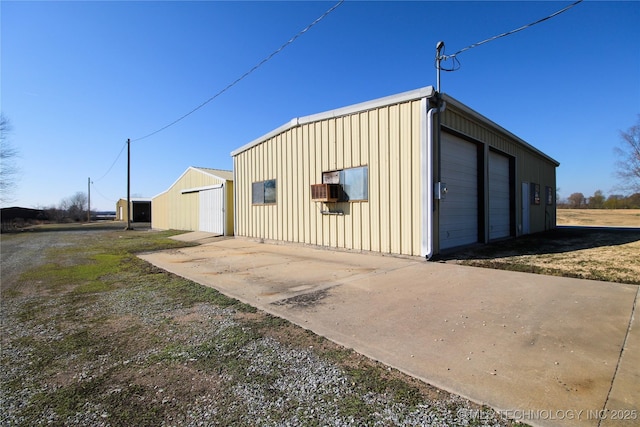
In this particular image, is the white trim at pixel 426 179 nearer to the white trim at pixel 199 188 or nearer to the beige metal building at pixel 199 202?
the beige metal building at pixel 199 202

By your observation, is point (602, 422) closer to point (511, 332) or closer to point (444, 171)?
point (511, 332)

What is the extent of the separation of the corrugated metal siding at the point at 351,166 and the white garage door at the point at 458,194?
1345mm

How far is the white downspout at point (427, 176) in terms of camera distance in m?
6.97

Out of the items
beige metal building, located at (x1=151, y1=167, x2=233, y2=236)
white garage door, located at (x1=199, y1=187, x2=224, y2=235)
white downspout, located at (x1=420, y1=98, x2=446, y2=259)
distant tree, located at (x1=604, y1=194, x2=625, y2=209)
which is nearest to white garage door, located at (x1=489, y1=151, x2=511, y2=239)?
white downspout, located at (x1=420, y1=98, x2=446, y2=259)

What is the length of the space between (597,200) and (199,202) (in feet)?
190

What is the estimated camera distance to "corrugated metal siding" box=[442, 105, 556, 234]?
8.60 metres

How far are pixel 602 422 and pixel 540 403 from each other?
29 centimetres

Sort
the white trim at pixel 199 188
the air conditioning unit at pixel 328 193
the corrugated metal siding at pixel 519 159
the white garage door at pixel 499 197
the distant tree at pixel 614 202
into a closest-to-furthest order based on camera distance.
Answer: the corrugated metal siding at pixel 519 159 < the air conditioning unit at pixel 328 193 < the white garage door at pixel 499 197 < the white trim at pixel 199 188 < the distant tree at pixel 614 202

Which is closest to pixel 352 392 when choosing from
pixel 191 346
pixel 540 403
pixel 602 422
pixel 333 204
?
pixel 540 403

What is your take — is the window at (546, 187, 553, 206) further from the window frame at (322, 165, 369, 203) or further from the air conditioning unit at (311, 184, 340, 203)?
the air conditioning unit at (311, 184, 340, 203)

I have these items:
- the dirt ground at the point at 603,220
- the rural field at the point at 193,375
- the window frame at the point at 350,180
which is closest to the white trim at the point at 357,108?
the window frame at the point at 350,180

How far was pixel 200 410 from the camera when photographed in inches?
76.8

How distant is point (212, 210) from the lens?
16812 millimetres

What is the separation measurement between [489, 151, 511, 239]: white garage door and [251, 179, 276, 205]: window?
309 inches
